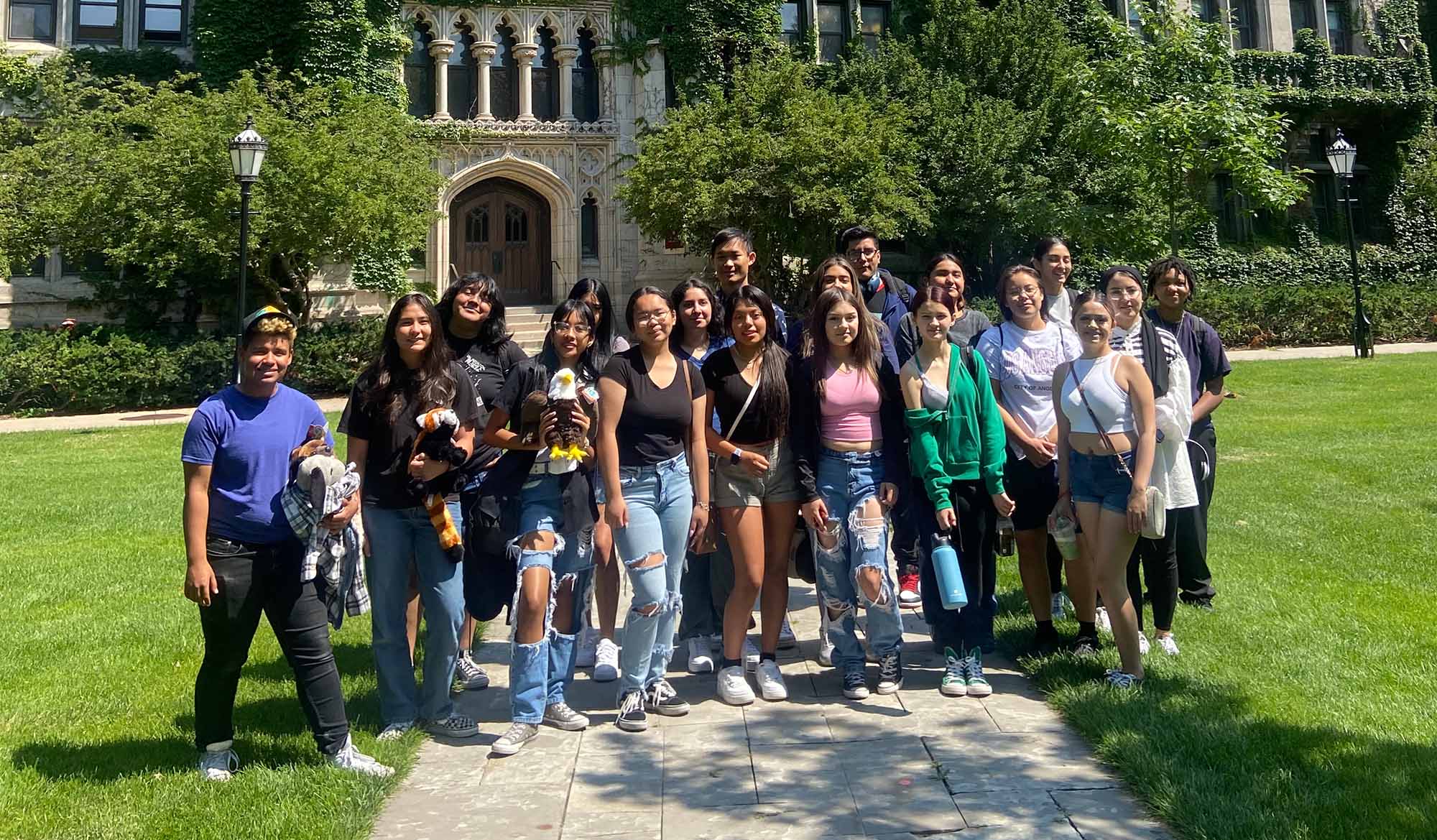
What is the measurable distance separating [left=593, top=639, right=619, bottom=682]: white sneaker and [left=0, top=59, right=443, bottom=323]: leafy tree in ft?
45.4

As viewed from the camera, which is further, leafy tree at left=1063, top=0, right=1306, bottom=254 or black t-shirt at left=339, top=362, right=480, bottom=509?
leafy tree at left=1063, top=0, right=1306, bottom=254

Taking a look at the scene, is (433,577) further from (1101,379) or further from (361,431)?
(1101,379)

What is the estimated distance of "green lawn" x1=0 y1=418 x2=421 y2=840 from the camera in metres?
3.71

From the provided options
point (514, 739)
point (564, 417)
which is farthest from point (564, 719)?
point (564, 417)

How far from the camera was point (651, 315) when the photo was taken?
15.4 feet

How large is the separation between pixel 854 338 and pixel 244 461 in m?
2.75

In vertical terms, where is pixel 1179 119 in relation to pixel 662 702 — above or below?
above

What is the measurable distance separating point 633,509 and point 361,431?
123 centimetres

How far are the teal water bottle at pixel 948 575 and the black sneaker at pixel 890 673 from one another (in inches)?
14.9

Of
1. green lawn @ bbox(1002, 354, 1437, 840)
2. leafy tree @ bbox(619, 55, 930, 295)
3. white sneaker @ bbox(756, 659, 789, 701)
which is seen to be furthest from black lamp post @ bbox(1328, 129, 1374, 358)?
white sneaker @ bbox(756, 659, 789, 701)

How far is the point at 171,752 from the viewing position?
14.4 feet

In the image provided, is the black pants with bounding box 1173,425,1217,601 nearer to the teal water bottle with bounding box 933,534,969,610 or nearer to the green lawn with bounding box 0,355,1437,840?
the green lawn with bounding box 0,355,1437,840

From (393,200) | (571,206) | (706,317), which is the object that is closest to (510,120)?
(571,206)

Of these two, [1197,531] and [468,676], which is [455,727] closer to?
[468,676]
